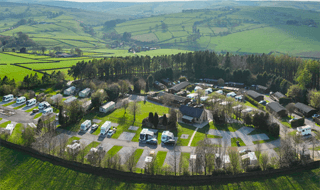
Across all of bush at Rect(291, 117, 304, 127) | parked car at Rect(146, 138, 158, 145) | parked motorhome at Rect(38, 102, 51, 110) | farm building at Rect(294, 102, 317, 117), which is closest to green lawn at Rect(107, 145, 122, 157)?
parked car at Rect(146, 138, 158, 145)

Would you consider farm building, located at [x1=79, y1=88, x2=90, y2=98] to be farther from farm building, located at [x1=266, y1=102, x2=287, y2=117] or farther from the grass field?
farm building, located at [x1=266, y1=102, x2=287, y2=117]

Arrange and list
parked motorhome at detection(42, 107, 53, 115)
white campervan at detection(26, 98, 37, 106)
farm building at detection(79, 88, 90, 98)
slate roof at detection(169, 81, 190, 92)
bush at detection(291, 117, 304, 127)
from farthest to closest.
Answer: slate roof at detection(169, 81, 190, 92)
farm building at detection(79, 88, 90, 98)
white campervan at detection(26, 98, 37, 106)
parked motorhome at detection(42, 107, 53, 115)
bush at detection(291, 117, 304, 127)

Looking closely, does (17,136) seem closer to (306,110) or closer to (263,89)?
(306,110)

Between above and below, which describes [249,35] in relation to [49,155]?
above

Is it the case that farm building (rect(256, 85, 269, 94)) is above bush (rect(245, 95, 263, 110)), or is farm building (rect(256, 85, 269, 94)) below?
above

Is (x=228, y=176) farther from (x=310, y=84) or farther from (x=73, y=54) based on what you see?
(x=73, y=54)

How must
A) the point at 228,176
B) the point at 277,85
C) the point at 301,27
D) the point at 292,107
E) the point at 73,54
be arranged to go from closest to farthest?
the point at 228,176 < the point at 292,107 < the point at 277,85 < the point at 73,54 < the point at 301,27

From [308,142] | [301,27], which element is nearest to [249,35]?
[301,27]
